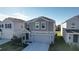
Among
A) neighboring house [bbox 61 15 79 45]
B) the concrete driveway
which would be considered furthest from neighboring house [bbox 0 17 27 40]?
neighboring house [bbox 61 15 79 45]

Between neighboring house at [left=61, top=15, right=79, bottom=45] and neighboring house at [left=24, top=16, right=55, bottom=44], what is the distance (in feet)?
0.88

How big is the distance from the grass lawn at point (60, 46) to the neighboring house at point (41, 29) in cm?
11

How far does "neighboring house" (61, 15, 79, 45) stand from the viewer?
3160mm

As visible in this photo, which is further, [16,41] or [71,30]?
[16,41]

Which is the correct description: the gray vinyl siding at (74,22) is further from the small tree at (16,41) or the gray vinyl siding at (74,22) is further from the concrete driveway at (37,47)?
the small tree at (16,41)

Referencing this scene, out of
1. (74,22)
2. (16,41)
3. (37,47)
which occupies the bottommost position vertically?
(37,47)

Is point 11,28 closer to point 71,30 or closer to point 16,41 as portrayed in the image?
point 16,41

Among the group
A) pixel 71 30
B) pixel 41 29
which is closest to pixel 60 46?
pixel 71 30

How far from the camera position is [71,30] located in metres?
3.17

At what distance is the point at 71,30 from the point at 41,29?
671mm

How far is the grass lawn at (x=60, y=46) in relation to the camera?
323 cm

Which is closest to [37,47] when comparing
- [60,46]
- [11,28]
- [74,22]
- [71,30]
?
[60,46]

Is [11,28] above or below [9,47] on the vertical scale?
above

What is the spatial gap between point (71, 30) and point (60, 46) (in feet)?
1.44
